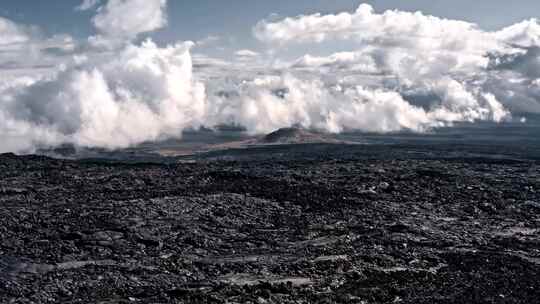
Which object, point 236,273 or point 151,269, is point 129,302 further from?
point 236,273

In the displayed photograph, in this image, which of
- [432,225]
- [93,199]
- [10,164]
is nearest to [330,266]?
[432,225]

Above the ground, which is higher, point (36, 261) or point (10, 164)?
point (10, 164)

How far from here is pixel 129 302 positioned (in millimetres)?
27172

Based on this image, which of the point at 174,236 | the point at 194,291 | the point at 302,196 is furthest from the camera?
the point at 302,196

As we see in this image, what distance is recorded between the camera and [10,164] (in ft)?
210

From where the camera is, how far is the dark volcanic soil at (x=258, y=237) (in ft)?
98.7

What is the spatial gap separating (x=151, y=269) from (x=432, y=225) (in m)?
24.8

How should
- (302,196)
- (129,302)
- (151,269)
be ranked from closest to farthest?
(129,302)
(151,269)
(302,196)

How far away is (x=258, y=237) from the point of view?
40062 millimetres

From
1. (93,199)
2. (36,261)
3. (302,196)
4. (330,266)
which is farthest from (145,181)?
(330,266)

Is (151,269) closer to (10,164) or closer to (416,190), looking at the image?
(416,190)

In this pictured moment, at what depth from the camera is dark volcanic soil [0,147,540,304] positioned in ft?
98.7

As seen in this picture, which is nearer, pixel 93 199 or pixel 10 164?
pixel 93 199

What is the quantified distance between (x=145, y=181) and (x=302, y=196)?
1655 centimetres
